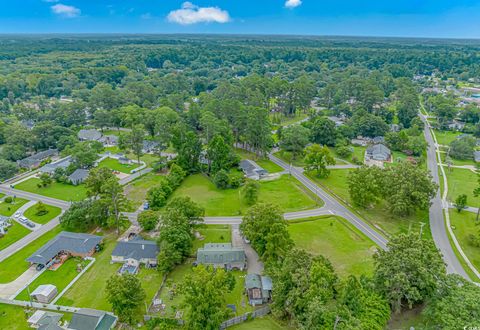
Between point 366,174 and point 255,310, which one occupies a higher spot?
point 366,174

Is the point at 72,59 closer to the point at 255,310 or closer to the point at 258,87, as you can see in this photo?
the point at 258,87

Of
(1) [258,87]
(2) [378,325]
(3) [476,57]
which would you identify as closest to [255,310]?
(2) [378,325]

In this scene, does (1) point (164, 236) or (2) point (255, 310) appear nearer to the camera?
(2) point (255, 310)

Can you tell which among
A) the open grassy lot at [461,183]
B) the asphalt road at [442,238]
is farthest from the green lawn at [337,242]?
the open grassy lot at [461,183]

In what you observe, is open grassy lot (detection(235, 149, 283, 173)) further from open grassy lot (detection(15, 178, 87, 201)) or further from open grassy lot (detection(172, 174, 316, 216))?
open grassy lot (detection(15, 178, 87, 201))

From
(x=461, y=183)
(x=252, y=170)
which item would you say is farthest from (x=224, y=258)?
(x=461, y=183)

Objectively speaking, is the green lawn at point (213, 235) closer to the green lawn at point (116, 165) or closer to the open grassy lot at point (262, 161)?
the open grassy lot at point (262, 161)

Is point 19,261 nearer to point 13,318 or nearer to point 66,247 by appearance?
point 66,247

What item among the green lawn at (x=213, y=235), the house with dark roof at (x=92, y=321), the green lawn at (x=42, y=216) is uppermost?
the house with dark roof at (x=92, y=321)
